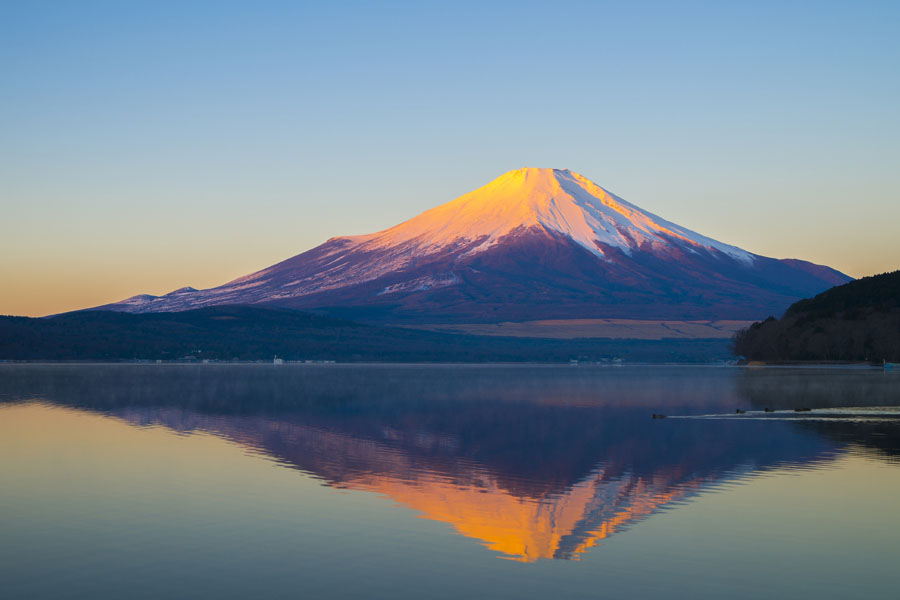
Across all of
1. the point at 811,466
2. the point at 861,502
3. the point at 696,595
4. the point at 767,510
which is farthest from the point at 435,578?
the point at 811,466

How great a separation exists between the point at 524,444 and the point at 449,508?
60.3ft

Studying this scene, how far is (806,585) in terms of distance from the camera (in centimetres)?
2002

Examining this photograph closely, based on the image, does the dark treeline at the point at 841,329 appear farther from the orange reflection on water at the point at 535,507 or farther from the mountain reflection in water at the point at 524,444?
the orange reflection on water at the point at 535,507

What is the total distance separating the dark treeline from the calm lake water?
356 feet

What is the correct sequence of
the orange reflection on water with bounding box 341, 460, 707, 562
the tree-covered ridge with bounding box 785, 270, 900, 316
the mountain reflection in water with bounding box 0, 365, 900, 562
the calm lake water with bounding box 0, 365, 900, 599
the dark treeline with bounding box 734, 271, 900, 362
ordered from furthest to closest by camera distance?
1. the tree-covered ridge with bounding box 785, 270, 900, 316
2. the dark treeline with bounding box 734, 271, 900, 362
3. the mountain reflection in water with bounding box 0, 365, 900, 562
4. the orange reflection on water with bounding box 341, 460, 707, 562
5. the calm lake water with bounding box 0, 365, 900, 599

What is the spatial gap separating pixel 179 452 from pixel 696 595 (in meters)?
27.5

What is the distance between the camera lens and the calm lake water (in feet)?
66.7

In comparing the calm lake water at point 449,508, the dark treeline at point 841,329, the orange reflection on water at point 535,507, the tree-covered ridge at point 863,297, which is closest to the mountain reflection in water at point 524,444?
the orange reflection on water at point 535,507

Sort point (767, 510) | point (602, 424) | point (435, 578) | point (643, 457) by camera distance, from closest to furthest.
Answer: point (435, 578)
point (767, 510)
point (643, 457)
point (602, 424)

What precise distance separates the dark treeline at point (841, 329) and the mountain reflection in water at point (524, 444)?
245 feet

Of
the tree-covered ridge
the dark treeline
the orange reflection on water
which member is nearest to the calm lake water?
the orange reflection on water

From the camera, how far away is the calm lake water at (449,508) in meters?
20.3

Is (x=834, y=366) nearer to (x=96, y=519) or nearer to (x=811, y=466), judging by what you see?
(x=811, y=466)

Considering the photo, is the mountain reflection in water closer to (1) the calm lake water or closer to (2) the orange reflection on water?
(2) the orange reflection on water
